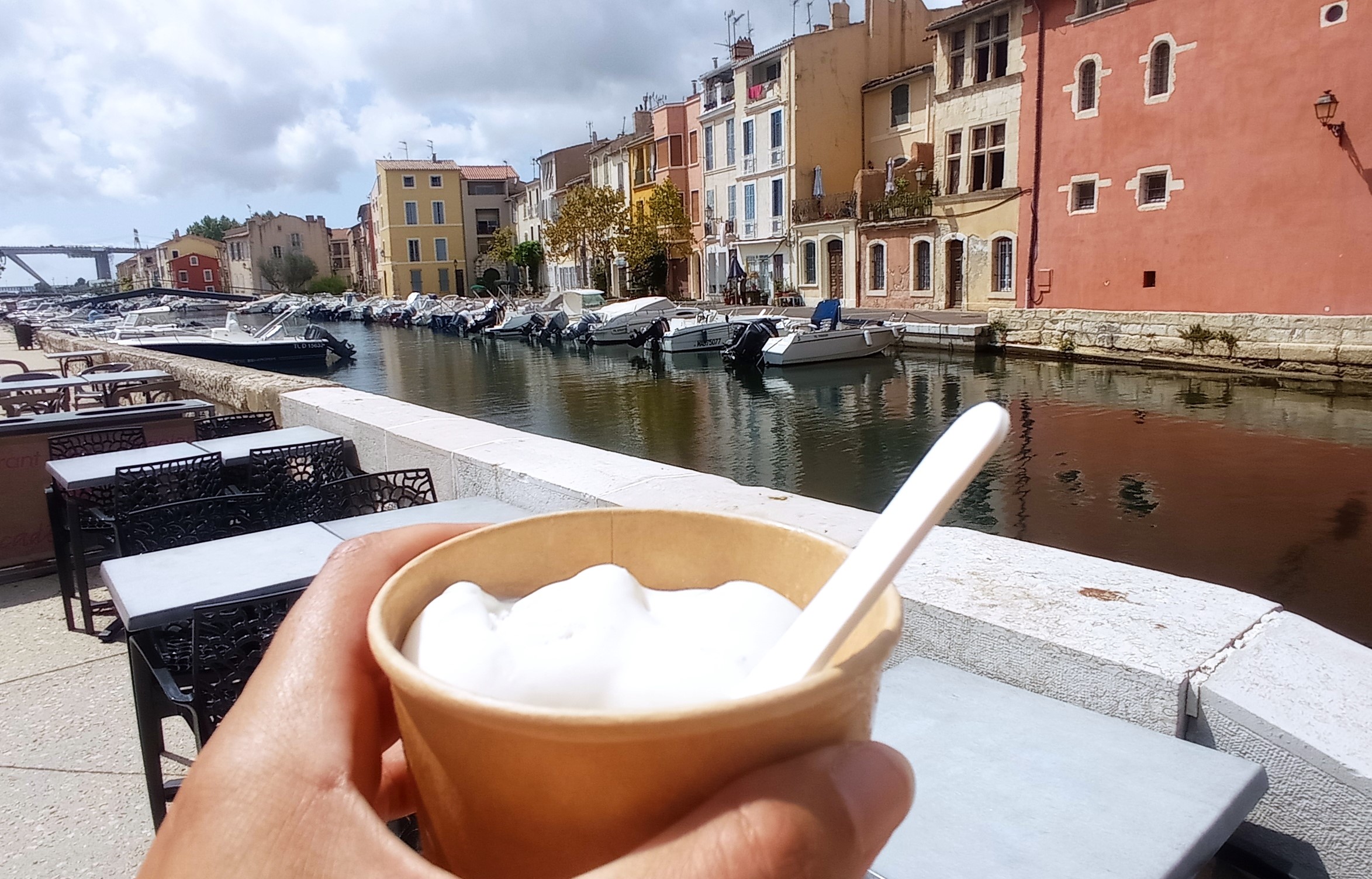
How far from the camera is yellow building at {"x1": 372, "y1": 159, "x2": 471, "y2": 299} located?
2525 inches

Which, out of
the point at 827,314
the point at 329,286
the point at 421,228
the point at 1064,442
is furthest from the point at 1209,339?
the point at 329,286

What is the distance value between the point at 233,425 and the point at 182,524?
6.50 ft

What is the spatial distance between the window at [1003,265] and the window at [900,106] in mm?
8018

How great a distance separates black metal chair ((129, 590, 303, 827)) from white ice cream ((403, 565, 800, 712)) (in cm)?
153

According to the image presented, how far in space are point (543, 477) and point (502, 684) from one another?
89.3 inches

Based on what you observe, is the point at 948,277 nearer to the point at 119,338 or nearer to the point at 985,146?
the point at 985,146

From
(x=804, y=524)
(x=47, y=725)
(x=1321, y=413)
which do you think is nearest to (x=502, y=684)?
(x=804, y=524)

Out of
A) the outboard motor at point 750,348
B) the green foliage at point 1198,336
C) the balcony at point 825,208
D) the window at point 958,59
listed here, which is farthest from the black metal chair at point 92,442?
the balcony at point 825,208

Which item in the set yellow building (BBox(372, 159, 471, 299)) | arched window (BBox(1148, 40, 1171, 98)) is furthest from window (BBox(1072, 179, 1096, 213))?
yellow building (BBox(372, 159, 471, 299))

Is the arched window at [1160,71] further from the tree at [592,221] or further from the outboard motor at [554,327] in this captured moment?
the tree at [592,221]

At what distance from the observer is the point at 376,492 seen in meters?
3.53

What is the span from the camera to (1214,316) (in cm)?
1917

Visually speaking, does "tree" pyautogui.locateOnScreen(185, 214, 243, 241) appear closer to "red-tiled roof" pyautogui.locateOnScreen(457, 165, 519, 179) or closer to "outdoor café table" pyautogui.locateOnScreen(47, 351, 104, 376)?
"red-tiled roof" pyautogui.locateOnScreen(457, 165, 519, 179)

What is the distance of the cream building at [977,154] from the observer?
2483 cm
